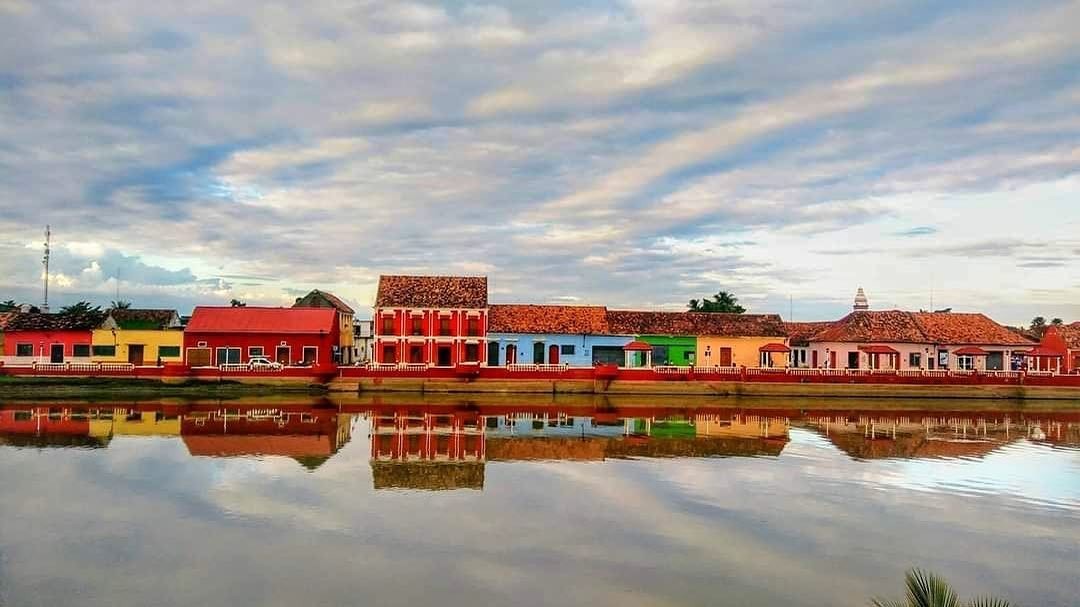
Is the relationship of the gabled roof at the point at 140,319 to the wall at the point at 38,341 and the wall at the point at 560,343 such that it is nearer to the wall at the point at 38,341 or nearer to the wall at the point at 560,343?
the wall at the point at 38,341

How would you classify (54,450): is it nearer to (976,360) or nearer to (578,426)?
(578,426)

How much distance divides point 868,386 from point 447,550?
38587 millimetres

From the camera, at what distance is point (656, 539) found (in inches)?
571

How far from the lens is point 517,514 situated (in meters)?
16.3

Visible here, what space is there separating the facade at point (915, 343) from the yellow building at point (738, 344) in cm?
369

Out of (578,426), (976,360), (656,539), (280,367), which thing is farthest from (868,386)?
(656,539)

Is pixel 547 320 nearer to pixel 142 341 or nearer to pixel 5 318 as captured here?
pixel 142 341

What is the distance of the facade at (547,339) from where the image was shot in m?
51.0

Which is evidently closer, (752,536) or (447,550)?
(447,550)

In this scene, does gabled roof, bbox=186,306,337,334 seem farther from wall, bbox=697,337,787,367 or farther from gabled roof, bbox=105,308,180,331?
wall, bbox=697,337,787,367

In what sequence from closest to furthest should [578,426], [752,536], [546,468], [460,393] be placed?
[752,536]
[546,468]
[578,426]
[460,393]

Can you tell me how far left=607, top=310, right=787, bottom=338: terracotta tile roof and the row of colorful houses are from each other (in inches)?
3.2

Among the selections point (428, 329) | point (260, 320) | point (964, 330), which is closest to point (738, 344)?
point (964, 330)

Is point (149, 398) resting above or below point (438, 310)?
below
